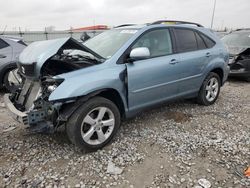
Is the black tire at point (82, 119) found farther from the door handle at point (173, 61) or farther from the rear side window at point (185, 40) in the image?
the rear side window at point (185, 40)

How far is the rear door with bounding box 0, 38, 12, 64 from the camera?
5.56 m

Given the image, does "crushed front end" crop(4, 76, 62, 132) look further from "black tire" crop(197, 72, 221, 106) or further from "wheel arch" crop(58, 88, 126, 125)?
"black tire" crop(197, 72, 221, 106)

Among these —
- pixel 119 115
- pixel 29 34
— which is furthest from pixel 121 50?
pixel 29 34

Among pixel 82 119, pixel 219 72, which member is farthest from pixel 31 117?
pixel 219 72

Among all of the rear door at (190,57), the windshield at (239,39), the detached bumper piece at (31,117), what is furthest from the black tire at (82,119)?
the windshield at (239,39)

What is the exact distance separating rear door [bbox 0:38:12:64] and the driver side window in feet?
12.4

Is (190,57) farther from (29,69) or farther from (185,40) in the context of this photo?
(29,69)

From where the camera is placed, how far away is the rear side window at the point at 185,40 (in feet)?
12.9

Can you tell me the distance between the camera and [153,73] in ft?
11.3

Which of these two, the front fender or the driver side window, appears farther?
the driver side window

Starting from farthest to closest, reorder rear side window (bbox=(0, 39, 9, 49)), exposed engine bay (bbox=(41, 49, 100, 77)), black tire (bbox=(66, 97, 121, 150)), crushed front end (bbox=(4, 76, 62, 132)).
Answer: rear side window (bbox=(0, 39, 9, 49)) < exposed engine bay (bbox=(41, 49, 100, 77)) < black tire (bbox=(66, 97, 121, 150)) < crushed front end (bbox=(4, 76, 62, 132))

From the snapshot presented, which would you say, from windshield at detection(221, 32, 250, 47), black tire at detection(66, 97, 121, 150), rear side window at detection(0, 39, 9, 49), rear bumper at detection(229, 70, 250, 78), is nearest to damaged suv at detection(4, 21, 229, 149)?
black tire at detection(66, 97, 121, 150)

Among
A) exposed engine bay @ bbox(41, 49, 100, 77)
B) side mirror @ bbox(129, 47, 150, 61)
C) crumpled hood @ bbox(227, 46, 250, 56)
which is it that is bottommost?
crumpled hood @ bbox(227, 46, 250, 56)

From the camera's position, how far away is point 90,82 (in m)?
2.80
